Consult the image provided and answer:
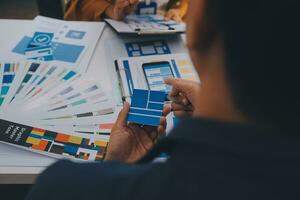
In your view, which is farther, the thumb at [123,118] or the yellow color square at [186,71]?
the yellow color square at [186,71]

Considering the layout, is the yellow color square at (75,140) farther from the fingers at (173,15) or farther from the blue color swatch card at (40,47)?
the fingers at (173,15)

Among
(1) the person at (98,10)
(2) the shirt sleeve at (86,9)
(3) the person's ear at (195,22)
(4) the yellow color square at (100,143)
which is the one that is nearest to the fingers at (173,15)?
(1) the person at (98,10)

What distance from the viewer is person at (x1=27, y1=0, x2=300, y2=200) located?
0.35 m

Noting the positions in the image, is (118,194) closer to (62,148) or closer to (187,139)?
(187,139)

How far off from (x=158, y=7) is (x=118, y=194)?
1.20m

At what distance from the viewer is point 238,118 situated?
0.38 metres

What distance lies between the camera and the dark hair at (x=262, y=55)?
0.34 metres

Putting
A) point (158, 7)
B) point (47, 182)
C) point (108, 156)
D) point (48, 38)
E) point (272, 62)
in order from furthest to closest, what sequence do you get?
point (158, 7) → point (48, 38) → point (108, 156) → point (47, 182) → point (272, 62)

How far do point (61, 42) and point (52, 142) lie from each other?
18.7 inches

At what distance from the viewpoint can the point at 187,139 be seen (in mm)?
387

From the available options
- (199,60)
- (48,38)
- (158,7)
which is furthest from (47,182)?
(158,7)

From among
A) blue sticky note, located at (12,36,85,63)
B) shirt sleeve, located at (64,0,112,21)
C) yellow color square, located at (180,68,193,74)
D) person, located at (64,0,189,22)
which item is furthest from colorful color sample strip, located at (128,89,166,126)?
shirt sleeve, located at (64,0,112,21)

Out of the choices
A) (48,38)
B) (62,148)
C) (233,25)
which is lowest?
(62,148)

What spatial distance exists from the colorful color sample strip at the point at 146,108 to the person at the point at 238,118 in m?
0.44
